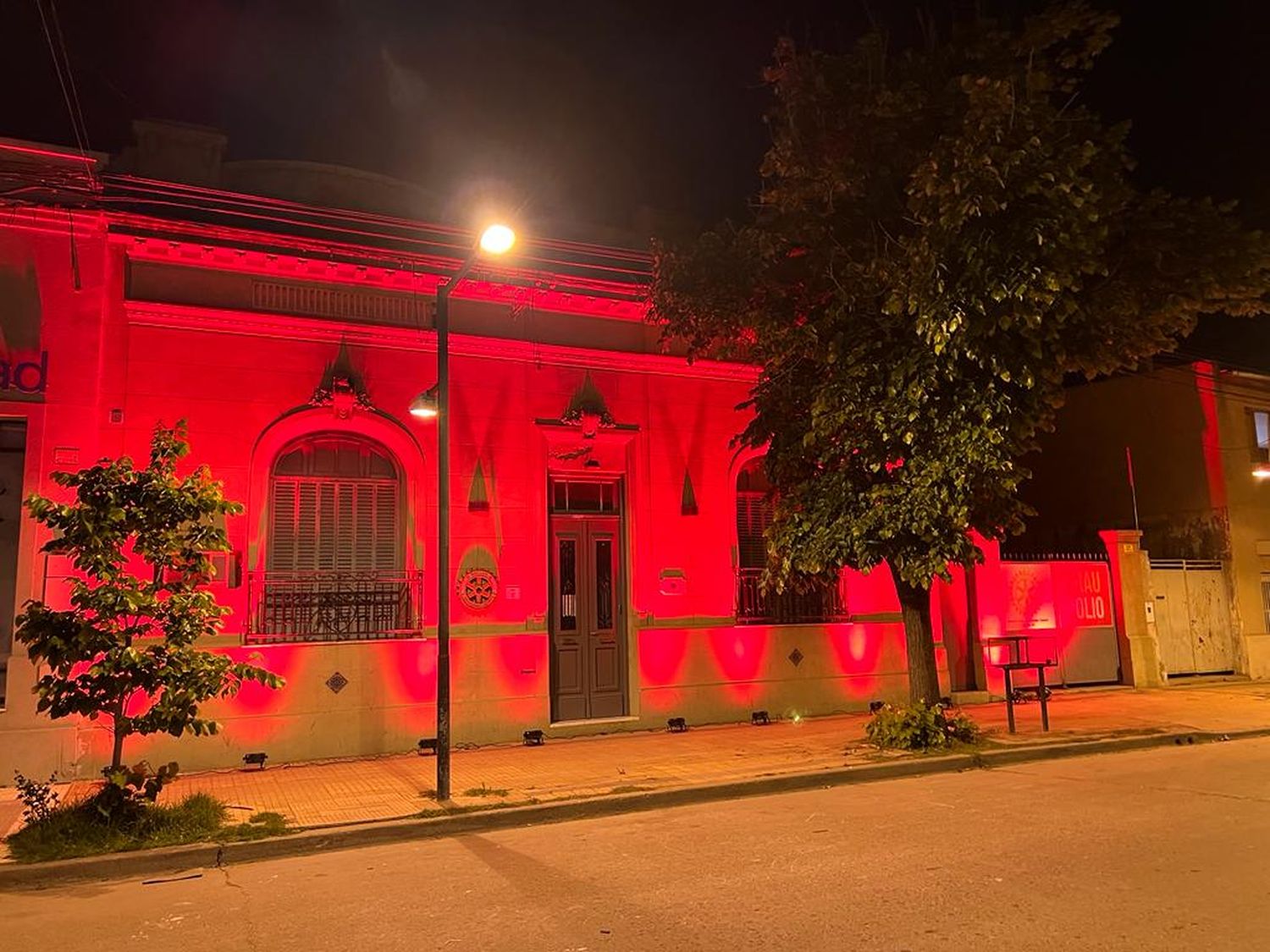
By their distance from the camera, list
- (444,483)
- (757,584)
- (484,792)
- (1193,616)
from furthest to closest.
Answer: (1193,616) → (757,584) → (444,483) → (484,792)

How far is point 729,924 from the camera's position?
4977 millimetres

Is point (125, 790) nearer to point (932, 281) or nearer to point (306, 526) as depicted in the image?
point (306, 526)

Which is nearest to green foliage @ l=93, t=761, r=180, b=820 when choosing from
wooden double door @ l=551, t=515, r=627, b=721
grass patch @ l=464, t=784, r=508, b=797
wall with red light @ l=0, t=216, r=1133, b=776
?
grass patch @ l=464, t=784, r=508, b=797

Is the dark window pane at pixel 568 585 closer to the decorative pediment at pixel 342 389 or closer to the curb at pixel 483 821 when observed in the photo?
the decorative pediment at pixel 342 389

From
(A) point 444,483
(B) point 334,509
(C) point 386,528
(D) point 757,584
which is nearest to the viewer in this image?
(A) point 444,483

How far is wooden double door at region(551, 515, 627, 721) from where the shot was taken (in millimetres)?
12695

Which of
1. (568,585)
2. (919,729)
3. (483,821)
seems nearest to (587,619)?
(568,585)

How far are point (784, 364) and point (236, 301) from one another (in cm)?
689

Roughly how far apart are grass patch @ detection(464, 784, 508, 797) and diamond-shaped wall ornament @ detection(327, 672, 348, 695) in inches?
109

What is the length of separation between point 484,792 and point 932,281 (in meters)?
6.69

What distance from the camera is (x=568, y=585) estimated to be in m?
12.9

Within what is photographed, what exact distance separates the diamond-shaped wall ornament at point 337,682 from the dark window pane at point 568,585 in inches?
122

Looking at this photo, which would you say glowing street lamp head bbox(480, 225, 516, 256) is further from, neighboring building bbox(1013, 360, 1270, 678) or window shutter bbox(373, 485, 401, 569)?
neighboring building bbox(1013, 360, 1270, 678)

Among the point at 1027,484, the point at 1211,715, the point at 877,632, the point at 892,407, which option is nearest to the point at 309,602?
the point at 892,407
